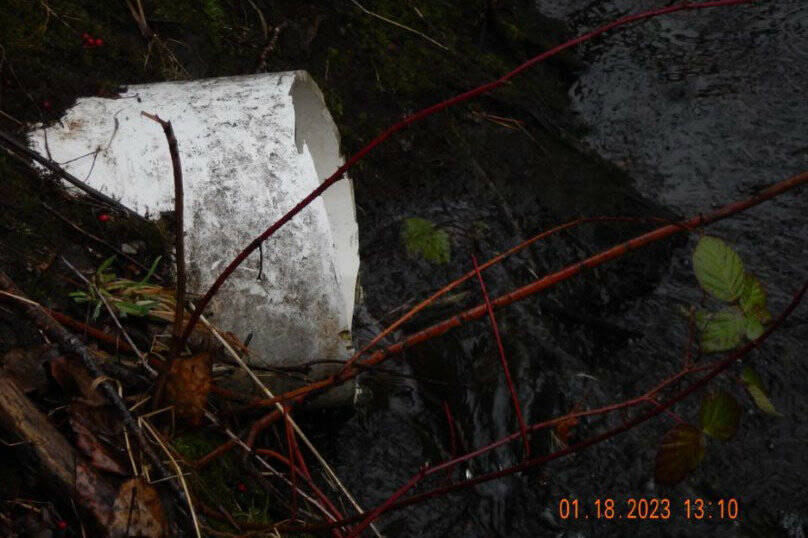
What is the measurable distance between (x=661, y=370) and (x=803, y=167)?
1408 millimetres

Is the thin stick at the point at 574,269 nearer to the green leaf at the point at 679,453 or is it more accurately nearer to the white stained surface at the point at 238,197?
the white stained surface at the point at 238,197

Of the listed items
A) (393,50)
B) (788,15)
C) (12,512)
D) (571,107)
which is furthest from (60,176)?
(788,15)

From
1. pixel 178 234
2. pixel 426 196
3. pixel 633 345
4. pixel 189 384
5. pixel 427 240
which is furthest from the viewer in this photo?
pixel 426 196

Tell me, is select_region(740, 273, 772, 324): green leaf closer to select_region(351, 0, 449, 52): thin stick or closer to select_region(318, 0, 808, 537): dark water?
select_region(318, 0, 808, 537): dark water

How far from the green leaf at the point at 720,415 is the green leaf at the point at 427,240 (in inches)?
65.0

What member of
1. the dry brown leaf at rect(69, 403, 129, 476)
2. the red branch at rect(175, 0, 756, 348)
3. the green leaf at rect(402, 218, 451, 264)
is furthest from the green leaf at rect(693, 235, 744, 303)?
the green leaf at rect(402, 218, 451, 264)

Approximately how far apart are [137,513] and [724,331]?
1.24 metres

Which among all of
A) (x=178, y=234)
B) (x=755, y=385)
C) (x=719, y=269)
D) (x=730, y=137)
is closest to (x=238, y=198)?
(x=178, y=234)

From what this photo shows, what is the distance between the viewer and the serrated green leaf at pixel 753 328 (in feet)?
4.80

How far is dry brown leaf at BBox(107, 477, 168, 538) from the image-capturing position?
133 centimetres

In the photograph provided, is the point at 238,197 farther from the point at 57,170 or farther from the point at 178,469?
the point at 178,469

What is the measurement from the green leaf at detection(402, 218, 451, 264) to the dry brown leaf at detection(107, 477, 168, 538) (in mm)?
1670

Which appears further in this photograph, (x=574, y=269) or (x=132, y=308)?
(x=132, y=308)

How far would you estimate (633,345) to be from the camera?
2764 millimetres
